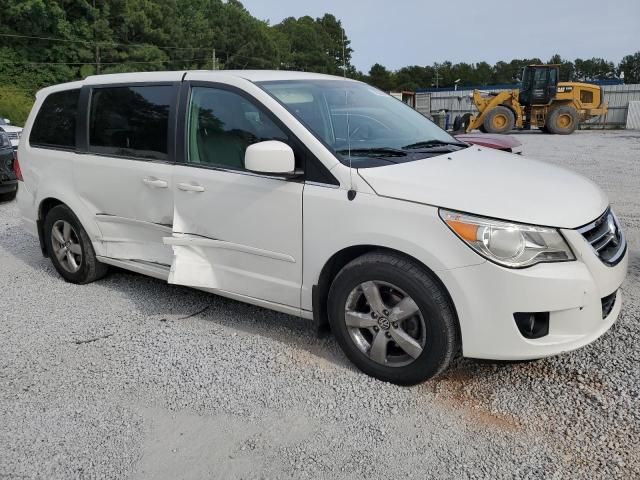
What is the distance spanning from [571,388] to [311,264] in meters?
1.60

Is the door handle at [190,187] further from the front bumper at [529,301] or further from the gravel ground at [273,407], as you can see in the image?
the front bumper at [529,301]

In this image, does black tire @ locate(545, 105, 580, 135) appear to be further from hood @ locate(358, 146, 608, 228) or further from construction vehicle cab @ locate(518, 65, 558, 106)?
hood @ locate(358, 146, 608, 228)

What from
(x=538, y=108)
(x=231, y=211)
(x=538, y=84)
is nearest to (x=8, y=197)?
(x=231, y=211)

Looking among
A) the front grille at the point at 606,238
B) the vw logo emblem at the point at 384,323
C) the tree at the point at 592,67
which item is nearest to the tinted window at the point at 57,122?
the vw logo emblem at the point at 384,323

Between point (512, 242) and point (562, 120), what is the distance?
2363 cm

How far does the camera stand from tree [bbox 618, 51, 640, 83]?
116812mm

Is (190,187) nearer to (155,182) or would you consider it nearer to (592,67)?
(155,182)

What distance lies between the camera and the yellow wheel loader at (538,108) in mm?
23641

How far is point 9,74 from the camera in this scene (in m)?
46.6

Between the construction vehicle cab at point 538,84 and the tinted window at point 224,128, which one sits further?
the construction vehicle cab at point 538,84

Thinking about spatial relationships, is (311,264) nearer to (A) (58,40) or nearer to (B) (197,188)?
(B) (197,188)

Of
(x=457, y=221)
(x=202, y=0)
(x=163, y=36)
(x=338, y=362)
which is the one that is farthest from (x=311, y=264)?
(x=202, y=0)

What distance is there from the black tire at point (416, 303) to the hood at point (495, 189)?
38 centimetres

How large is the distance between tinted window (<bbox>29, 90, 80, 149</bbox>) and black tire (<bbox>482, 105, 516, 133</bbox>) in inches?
840
